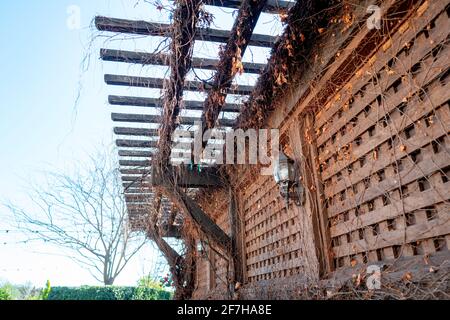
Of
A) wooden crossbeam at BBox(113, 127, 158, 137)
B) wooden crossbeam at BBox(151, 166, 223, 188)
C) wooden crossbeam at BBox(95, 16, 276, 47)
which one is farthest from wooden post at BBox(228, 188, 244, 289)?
wooden crossbeam at BBox(95, 16, 276, 47)

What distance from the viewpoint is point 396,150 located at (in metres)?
1.59

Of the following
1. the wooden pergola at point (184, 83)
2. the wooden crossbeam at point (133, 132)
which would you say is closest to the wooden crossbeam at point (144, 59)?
the wooden pergola at point (184, 83)

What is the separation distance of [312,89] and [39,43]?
3.83m

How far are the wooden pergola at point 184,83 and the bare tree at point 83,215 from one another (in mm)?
7049

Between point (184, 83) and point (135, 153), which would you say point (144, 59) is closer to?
point (184, 83)

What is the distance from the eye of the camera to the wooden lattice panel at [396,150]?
1355mm

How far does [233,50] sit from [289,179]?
1.05m

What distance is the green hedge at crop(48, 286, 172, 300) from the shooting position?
10.9 meters

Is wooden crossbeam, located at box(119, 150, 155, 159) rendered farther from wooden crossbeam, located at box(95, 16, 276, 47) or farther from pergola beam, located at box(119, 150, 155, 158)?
wooden crossbeam, located at box(95, 16, 276, 47)

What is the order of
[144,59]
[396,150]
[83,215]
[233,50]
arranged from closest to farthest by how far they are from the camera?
[396,150]
[233,50]
[144,59]
[83,215]

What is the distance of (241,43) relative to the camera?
2.19 metres

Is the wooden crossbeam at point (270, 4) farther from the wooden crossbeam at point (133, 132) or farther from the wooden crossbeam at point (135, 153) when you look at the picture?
the wooden crossbeam at point (135, 153)

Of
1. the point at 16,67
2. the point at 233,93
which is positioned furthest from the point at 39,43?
the point at 233,93

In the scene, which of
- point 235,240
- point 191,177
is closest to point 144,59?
point 191,177
